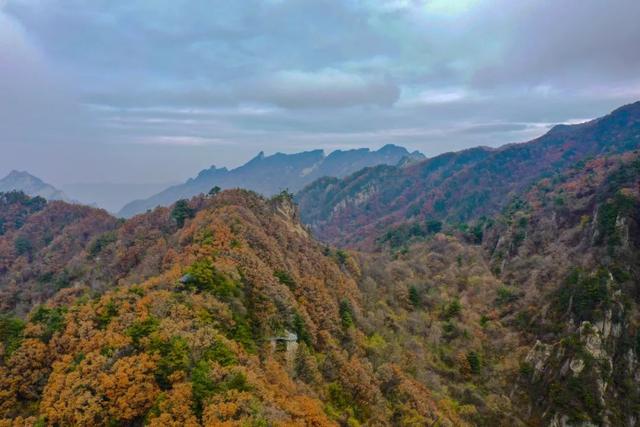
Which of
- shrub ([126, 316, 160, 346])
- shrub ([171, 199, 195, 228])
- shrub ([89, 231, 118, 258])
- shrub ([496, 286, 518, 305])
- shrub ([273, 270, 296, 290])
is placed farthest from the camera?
shrub ([89, 231, 118, 258])

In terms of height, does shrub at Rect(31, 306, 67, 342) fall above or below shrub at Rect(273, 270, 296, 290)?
above

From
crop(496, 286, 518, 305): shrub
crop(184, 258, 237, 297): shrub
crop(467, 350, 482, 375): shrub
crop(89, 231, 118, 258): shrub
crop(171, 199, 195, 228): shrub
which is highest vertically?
crop(171, 199, 195, 228): shrub

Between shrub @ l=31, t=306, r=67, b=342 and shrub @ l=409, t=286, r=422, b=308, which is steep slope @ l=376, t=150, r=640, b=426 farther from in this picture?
shrub @ l=31, t=306, r=67, b=342

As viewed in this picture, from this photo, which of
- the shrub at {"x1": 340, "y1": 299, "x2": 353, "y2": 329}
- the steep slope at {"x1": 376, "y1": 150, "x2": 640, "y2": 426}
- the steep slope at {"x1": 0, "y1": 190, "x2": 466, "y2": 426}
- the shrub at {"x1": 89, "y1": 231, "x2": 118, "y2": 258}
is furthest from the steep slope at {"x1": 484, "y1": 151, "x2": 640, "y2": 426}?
the shrub at {"x1": 89, "y1": 231, "x2": 118, "y2": 258}

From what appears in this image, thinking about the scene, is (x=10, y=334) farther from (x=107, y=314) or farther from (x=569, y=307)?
(x=569, y=307)

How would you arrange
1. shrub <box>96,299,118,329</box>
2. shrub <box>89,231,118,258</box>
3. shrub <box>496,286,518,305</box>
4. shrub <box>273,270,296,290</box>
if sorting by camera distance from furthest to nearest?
shrub <box>89,231,118,258</box> → shrub <box>496,286,518,305</box> → shrub <box>273,270,296,290</box> → shrub <box>96,299,118,329</box>

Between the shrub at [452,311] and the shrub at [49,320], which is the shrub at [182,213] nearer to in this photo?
the shrub at [49,320]

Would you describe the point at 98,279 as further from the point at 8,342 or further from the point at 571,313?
the point at 571,313

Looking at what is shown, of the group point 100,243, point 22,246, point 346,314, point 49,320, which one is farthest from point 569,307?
point 22,246
